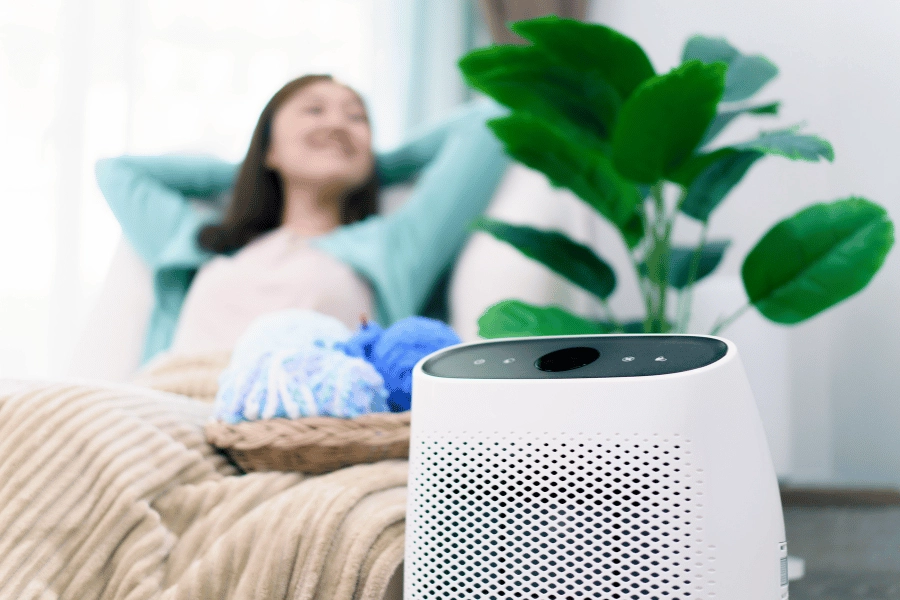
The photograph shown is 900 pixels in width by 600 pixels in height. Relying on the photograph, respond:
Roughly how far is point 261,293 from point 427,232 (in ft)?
1.18

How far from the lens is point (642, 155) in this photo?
2.92 feet

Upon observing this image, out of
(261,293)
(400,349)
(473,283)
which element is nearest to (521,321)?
(400,349)

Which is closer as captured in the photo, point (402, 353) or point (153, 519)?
point (153, 519)

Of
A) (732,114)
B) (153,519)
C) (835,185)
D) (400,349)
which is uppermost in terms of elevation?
(732,114)

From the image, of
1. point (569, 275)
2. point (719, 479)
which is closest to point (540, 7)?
point (569, 275)

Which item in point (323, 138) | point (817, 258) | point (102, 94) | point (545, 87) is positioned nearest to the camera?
point (817, 258)

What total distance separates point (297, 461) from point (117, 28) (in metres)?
1.80

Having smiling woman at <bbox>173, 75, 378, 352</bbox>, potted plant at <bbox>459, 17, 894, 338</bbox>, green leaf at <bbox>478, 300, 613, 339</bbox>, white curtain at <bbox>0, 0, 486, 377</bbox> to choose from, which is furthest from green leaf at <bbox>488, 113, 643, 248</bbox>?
white curtain at <bbox>0, 0, 486, 377</bbox>

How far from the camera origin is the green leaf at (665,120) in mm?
797

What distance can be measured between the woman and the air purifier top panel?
0.96m

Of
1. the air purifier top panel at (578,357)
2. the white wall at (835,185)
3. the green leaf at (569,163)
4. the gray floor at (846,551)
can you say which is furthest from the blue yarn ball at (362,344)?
the white wall at (835,185)

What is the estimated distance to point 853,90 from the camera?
4.37ft

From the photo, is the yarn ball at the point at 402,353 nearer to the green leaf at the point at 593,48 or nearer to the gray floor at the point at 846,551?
the green leaf at the point at 593,48

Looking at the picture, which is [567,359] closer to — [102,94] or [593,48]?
[593,48]
